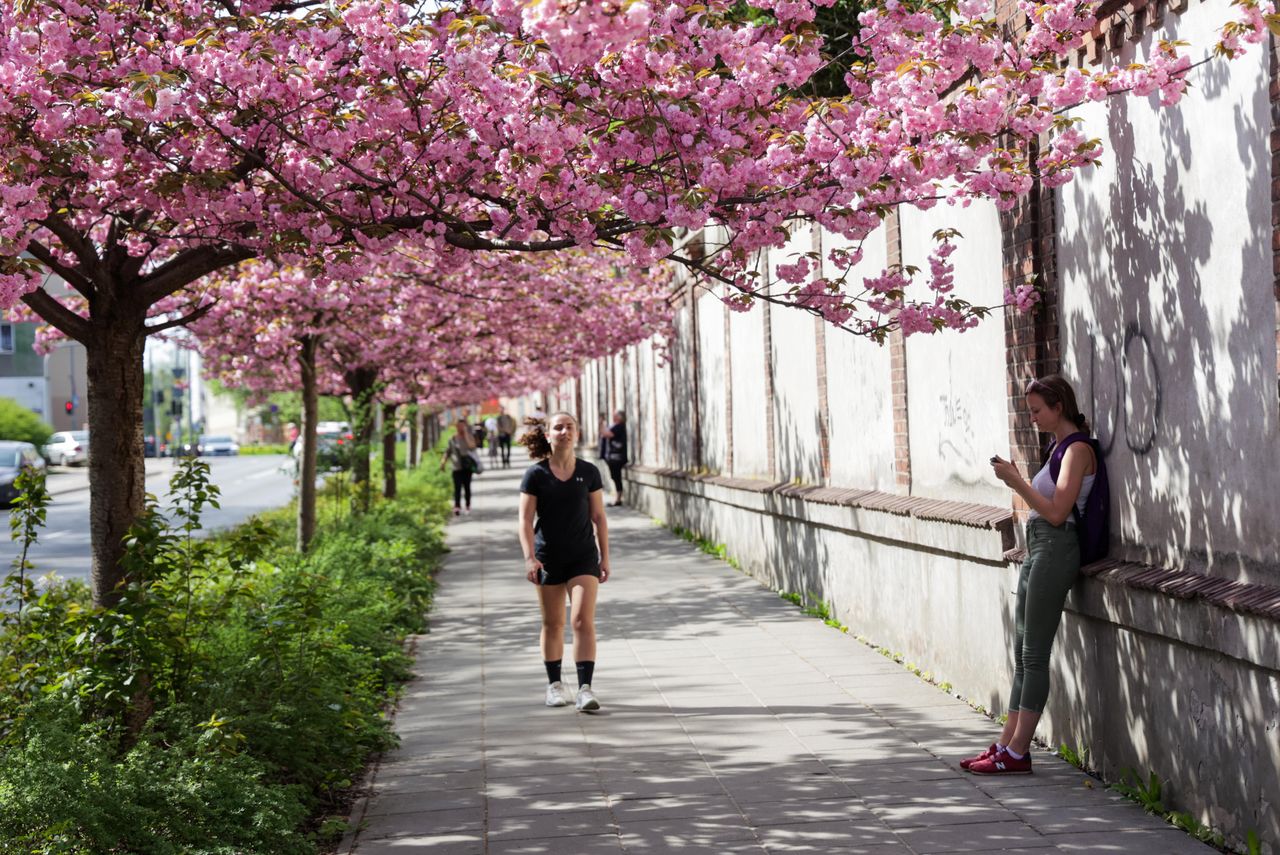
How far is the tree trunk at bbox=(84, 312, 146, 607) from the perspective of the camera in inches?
303

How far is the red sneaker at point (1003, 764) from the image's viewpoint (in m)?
6.43

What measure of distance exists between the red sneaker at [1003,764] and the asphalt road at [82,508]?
14.7ft

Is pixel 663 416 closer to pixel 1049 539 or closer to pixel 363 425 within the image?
pixel 363 425

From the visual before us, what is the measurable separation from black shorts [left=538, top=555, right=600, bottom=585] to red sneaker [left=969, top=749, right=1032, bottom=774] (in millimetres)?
2935

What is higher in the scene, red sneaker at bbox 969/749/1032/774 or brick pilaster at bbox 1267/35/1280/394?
brick pilaster at bbox 1267/35/1280/394

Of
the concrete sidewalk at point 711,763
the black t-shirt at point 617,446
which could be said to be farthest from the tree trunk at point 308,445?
the black t-shirt at point 617,446

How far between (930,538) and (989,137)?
3.42m

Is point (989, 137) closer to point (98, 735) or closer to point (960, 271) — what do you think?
point (960, 271)

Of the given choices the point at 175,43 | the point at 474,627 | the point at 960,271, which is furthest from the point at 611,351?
the point at 175,43

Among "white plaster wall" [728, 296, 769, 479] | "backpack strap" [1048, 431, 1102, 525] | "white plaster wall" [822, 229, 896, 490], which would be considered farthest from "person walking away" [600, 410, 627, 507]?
"backpack strap" [1048, 431, 1102, 525]

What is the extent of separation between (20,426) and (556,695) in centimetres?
5761

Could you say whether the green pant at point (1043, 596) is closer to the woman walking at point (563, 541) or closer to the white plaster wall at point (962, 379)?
the white plaster wall at point (962, 379)

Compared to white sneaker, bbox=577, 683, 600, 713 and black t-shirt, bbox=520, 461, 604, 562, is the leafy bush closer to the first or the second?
black t-shirt, bbox=520, 461, 604, 562

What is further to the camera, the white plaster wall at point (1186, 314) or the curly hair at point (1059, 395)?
the curly hair at point (1059, 395)
